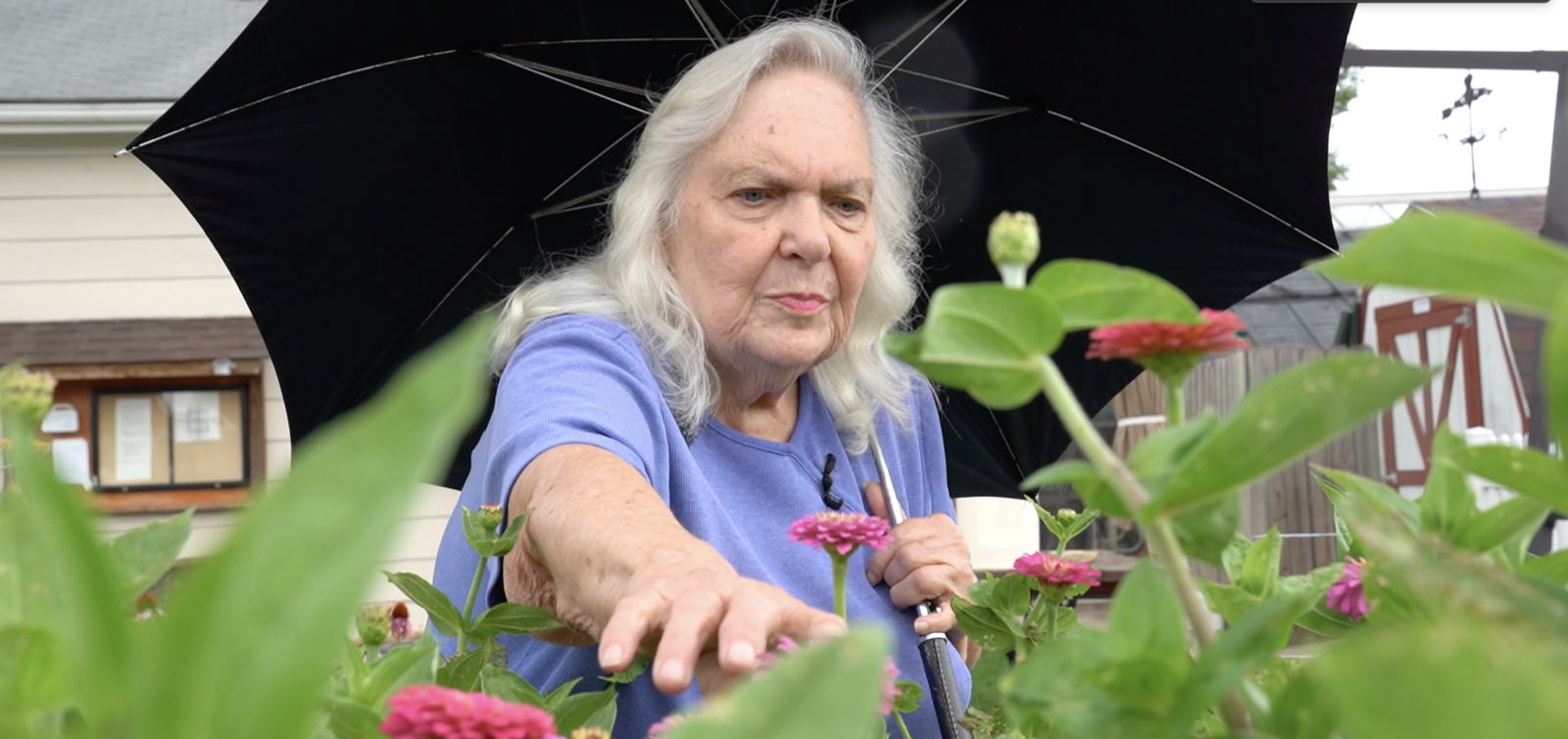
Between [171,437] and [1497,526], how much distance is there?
6417mm

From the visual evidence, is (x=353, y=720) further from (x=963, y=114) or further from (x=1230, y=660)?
(x=963, y=114)

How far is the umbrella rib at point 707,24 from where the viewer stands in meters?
1.93

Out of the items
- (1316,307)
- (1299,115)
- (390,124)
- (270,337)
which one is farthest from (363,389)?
(1316,307)

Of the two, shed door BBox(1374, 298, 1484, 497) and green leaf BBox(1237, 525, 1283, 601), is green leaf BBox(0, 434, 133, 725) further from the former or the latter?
shed door BBox(1374, 298, 1484, 497)

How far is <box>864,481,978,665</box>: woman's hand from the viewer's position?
1.36 m

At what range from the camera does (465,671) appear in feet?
2.53

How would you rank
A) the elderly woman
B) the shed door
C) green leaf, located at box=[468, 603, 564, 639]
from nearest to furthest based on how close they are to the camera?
green leaf, located at box=[468, 603, 564, 639], the elderly woman, the shed door

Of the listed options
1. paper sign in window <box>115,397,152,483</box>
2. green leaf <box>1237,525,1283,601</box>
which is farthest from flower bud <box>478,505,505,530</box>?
paper sign in window <box>115,397,152,483</box>

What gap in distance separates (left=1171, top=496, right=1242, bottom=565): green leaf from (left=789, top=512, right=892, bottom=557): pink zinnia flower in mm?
588

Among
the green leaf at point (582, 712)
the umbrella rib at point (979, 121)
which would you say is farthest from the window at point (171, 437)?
the green leaf at point (582, 712)

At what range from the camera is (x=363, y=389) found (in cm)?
200

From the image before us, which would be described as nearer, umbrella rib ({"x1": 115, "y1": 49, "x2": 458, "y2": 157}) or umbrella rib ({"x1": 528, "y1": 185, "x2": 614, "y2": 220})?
umbrella rib ({"x1": 115, "y1": 49, "x2": 458, "y2": 157})

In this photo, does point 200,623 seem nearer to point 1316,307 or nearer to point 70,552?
point 70,552

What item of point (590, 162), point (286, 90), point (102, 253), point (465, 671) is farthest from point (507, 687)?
point (102, 253)
